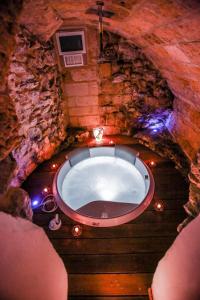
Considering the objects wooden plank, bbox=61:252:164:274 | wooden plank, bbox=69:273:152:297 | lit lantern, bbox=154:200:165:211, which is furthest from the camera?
lit lantern, bbox=154:200:165:211

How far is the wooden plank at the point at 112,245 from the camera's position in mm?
3488

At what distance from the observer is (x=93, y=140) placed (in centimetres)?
550

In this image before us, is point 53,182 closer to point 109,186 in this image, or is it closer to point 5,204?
point 109,186

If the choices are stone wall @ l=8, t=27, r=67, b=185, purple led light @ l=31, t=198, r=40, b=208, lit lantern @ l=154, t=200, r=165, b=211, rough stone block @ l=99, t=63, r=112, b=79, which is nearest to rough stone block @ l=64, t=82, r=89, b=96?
stone wall @ l=8, t=27, r=67, b=185

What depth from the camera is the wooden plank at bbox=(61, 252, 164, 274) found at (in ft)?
10.8

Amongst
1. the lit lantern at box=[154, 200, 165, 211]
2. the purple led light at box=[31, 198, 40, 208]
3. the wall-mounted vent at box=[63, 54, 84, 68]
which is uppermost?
the wall-mounted vent at box=[63, 54, 84, 68]

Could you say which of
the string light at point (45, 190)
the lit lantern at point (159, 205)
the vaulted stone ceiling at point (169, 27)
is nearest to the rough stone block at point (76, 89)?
the vaulted stone ceiling at point (169, 27)

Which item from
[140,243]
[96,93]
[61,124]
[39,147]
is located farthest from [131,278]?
[96,93]

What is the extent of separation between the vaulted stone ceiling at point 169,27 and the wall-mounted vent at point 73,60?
1.96 ft

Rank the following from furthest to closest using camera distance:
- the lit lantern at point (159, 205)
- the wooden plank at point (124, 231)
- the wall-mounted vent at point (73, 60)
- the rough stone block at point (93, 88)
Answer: the rough stone block at point (93, 88) < the wall-mounted vent at point (73, 60) < the lit lantern at point (159, 205) < the wooden plank at point (124, 231)

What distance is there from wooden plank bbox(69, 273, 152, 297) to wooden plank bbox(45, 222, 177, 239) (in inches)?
23.8

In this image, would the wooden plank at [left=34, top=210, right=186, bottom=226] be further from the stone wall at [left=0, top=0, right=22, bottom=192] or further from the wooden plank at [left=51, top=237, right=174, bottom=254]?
the stone wall at [left=0, top=0, right=22, bottom=192]

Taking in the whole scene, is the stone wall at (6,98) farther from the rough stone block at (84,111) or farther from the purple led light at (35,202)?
the rough stone block at (84,111)

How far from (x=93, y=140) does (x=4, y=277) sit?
13.7 ft
